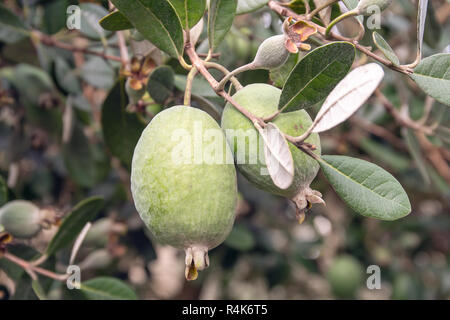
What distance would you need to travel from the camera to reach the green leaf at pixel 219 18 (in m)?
0.84

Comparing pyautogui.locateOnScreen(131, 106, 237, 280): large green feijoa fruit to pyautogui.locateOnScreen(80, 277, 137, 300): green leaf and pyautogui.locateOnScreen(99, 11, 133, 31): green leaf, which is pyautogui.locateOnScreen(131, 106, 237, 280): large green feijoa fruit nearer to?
pyautogui.locateOnScreen(99, 11, 133, 31): green leaf

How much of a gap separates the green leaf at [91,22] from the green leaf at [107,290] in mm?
750

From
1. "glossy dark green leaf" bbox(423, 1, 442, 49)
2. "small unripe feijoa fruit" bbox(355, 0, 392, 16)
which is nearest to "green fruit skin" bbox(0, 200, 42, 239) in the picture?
"small unripe feijoa fruit" bbox(355, 0, 392, 16)

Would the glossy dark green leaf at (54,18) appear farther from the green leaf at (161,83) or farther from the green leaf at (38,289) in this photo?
the green leaf at (38,289)

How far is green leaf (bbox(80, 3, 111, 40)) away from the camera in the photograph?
1.41 m

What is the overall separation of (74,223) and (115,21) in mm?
593

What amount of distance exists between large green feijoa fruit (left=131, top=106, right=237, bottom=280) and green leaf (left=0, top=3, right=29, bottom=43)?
3.21ft

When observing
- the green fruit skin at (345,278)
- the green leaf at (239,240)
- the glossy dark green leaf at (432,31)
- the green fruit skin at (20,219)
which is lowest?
the green fruit skin at (345,278)

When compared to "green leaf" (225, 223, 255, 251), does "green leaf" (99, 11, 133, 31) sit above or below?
above

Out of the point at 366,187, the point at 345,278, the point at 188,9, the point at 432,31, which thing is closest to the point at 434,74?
the point at 366,187

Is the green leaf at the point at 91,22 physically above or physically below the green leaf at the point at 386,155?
above

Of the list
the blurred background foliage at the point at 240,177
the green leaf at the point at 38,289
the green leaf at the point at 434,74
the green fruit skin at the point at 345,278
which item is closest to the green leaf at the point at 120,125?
the blurred background foliage at the point at 240,177

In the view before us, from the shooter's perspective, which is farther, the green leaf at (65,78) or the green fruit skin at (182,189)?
the green leaf at (65,78)

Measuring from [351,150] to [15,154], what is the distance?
1.65m
